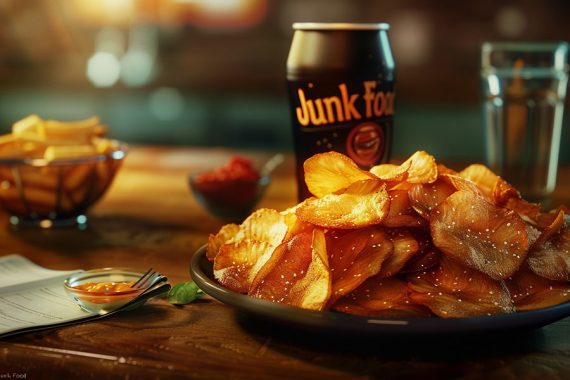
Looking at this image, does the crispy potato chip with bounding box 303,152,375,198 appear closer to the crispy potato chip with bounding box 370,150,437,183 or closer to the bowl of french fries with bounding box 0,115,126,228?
the crispy potato chip with bounding box 370,150,437,183

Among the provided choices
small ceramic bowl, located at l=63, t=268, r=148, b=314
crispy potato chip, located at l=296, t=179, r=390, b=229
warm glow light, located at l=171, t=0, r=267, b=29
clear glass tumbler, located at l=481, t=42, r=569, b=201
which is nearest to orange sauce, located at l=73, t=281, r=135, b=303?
small ceramic bowl, located at l=63, t=268, r=148, b=314

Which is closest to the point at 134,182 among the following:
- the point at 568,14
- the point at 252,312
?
the point at 252,312

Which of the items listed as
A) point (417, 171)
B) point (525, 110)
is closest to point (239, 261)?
point (417, 171)

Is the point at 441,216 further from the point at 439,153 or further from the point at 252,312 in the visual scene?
the point at 439,153

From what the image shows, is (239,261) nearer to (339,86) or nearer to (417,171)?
(417,171)

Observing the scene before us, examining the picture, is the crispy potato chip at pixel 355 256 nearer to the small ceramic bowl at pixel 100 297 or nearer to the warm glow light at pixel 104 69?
the small ceramic bowl at pixel 100 297

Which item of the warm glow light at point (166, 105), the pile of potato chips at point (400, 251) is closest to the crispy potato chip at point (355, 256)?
the pile of potato chips at point (400, 251)

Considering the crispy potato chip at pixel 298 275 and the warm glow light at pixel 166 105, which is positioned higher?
the crispy potato chip at pixel 298 275
